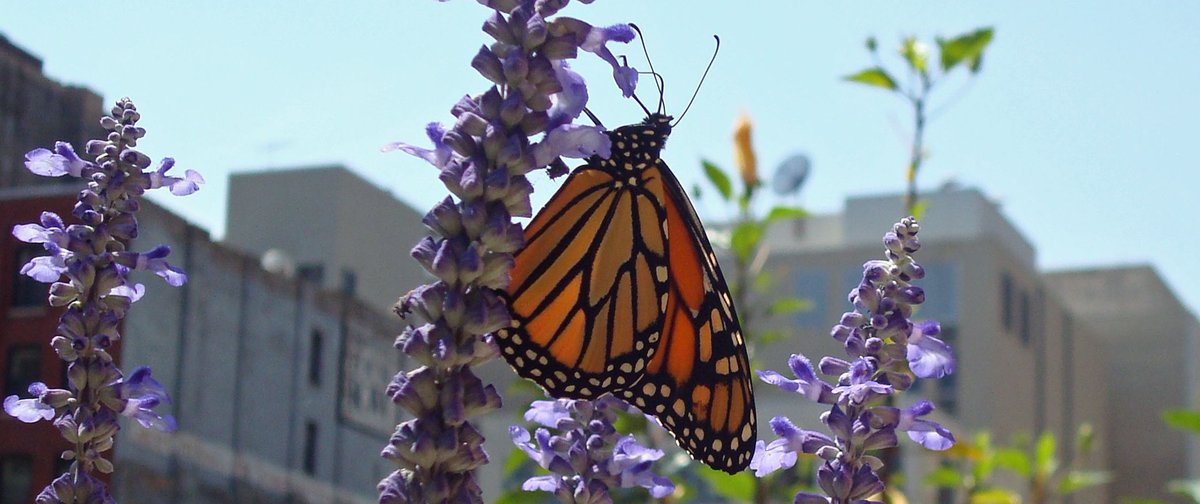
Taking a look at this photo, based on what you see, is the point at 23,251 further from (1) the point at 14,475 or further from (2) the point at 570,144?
(2) the point at 570,144

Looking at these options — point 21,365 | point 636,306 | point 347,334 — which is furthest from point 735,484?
point 347,334

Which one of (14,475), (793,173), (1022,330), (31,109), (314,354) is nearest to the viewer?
(14,475)

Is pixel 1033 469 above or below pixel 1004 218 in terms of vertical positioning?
below

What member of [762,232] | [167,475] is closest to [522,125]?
[762,232]

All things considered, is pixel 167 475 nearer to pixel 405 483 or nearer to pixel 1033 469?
pixel 1033 469

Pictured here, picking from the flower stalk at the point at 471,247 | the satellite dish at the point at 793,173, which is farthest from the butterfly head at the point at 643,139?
the satellite dish at the point at 793,173

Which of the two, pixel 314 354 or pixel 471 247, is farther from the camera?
pixel 314 354

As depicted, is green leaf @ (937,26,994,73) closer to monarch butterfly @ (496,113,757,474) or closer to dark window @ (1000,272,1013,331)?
monarch butterfly @ (496,113,757,474)
